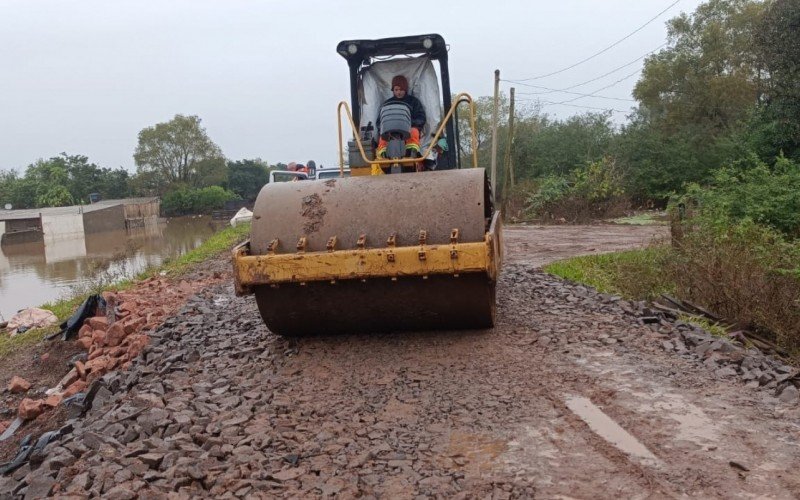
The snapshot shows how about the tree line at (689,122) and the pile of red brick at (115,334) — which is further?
the tree line at (689,122)

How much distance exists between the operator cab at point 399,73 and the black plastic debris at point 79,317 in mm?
5284

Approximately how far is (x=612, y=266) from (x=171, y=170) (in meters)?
67.9

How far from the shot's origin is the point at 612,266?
33.7 feet

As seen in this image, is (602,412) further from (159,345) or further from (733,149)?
(733,149)

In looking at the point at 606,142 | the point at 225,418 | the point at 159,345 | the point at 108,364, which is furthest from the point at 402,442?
the point at 606,142

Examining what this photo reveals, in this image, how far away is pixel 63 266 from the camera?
2900 cm

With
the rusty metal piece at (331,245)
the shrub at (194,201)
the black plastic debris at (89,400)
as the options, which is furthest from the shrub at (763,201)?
the shrub at (194,201)

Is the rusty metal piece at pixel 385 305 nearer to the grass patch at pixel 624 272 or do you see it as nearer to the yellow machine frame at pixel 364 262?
the yellow machine frame at pixel 364 262

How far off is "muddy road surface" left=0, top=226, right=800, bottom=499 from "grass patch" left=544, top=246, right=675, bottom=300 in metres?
1.74

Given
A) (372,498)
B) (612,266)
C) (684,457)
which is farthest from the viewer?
(612,266)

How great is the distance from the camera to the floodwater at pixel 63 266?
710 inches

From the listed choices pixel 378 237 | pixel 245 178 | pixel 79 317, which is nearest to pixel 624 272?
pixel 378 237

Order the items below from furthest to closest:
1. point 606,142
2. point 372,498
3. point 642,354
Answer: point 606,142
point 642,354
point 372,498

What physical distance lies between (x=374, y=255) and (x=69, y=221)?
49.6 meters
